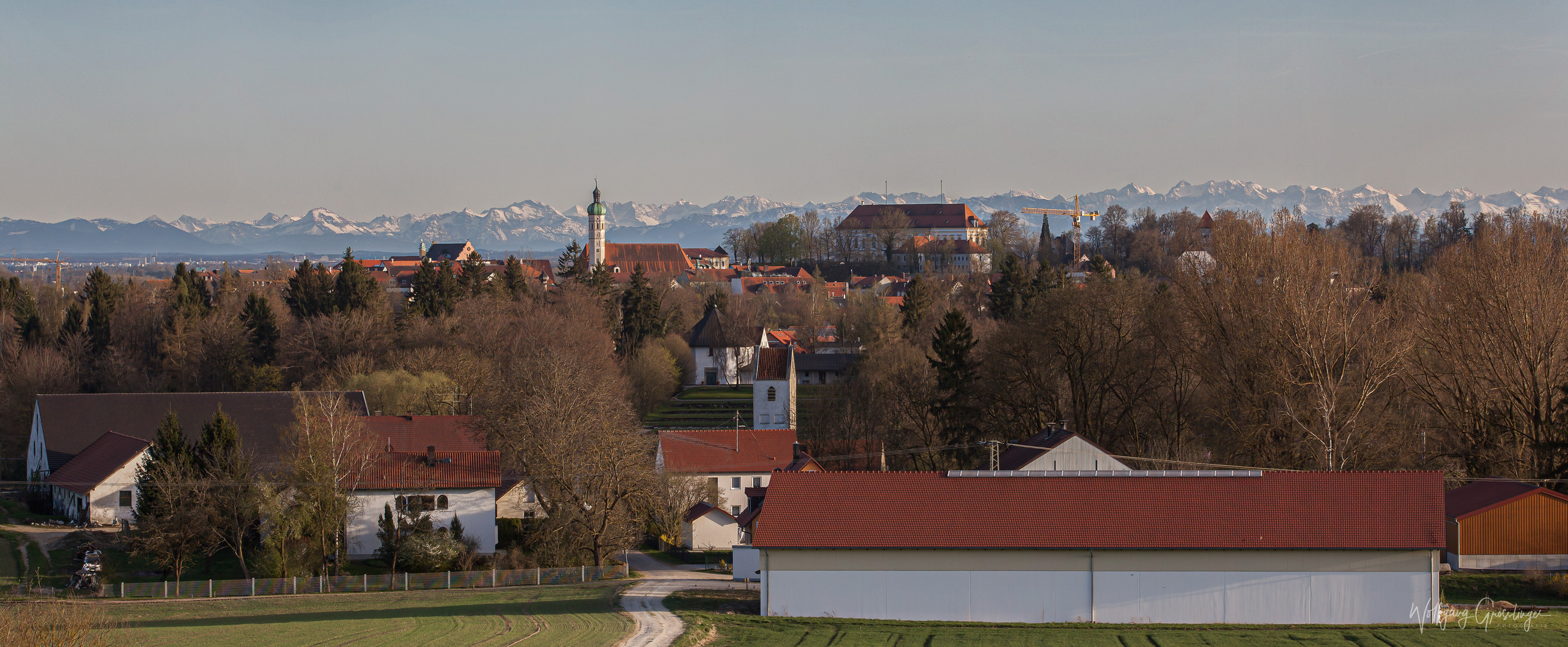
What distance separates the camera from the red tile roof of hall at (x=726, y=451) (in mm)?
53000

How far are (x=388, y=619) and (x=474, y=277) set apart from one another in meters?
57.8

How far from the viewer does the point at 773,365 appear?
6378 centimetres

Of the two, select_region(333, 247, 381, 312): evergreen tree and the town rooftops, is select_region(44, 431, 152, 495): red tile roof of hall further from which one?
select_region(333, 247, 381, 312): evergreen tree

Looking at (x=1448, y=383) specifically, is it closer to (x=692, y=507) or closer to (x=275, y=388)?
(x=692, y=507)

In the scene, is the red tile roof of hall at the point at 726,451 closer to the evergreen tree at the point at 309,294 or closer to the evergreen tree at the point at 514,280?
the evergreen tree at the point at 514,280

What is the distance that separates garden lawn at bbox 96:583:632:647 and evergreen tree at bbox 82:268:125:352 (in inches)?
2122

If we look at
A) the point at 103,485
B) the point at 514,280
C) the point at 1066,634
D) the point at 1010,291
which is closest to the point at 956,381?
the point at 1066,634

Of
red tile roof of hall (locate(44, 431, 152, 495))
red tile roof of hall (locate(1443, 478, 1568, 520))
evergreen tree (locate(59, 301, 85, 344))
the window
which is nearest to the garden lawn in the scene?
the window

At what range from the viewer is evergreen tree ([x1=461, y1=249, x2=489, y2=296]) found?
3258 inches

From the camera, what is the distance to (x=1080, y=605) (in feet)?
94.1

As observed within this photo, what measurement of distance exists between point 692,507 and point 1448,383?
3008 cm

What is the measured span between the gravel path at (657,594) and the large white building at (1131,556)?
2912mm

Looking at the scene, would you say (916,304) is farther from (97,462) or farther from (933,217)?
(933,217)

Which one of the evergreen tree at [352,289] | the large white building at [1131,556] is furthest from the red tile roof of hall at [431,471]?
the evergreen tree at [352,289]
